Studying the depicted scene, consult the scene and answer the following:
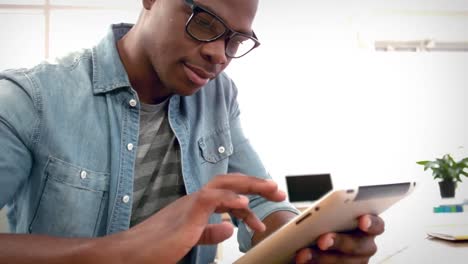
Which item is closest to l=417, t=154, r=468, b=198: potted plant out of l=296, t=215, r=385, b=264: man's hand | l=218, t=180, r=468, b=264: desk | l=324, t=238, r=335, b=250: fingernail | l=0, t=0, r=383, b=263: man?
l=218, t=180, r=468, b=264: desk

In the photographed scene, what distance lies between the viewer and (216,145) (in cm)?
114

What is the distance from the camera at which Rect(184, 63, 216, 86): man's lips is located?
91 centimetres

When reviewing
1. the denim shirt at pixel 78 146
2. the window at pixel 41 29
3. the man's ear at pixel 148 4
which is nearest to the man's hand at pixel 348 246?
the denim shirt at pixel 78 146

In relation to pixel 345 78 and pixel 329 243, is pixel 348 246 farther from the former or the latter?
pixel 345 78

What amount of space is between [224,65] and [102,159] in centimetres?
37

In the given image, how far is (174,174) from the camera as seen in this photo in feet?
3.43

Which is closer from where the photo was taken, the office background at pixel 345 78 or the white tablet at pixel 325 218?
the white tablet at pixel 325 218

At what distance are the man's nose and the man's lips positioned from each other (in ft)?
0.10

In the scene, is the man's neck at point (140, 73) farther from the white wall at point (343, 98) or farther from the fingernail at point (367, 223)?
the white wall at point (343, 98)

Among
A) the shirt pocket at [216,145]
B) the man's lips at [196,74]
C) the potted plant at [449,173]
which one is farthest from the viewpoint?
the potted plant at [449,173]

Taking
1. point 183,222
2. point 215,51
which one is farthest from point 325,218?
point 215,51

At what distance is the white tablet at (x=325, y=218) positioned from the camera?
567 millimetres

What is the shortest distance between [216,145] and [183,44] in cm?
35

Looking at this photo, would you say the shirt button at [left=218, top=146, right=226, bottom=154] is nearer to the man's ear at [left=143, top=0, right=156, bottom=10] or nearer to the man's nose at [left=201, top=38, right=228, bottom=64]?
the man's nose at [left=201, top=38, right=228, bottom=64]
